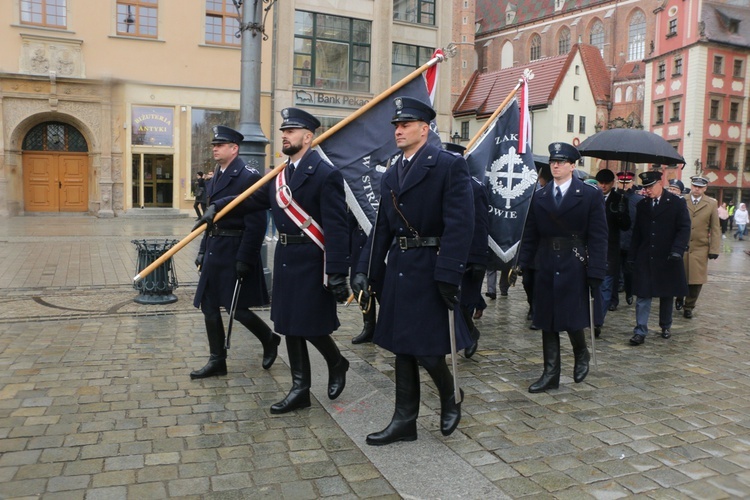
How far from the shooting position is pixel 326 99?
99.8ft

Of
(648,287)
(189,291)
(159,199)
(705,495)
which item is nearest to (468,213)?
(705,495)

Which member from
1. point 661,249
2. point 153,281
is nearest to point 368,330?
point 153,281

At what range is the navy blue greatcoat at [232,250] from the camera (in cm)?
554

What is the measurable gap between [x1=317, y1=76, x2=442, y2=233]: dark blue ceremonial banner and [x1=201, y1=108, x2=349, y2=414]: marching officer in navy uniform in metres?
0.68

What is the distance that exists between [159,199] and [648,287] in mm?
23219

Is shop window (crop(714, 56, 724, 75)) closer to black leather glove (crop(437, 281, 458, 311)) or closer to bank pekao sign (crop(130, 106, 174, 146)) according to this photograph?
bank pekao sign (crop(130, 106, 174, 146))

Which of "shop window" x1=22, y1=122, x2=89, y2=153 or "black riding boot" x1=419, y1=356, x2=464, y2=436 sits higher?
"shop window" x1=22, y1=122, x2=89, y2=153

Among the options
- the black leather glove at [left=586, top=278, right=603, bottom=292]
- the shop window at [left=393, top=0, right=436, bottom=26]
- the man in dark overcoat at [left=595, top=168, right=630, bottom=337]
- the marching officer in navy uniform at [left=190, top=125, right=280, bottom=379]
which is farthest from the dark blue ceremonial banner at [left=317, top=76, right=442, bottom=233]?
the shop window at [left=393, top=0, right=436, bottom=26]

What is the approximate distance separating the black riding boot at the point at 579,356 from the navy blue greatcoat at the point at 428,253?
190 cm

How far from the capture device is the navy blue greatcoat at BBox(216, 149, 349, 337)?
4.78m

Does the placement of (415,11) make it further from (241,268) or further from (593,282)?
(241,268)

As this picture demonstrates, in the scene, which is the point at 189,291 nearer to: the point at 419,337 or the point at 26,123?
the point at 419,337

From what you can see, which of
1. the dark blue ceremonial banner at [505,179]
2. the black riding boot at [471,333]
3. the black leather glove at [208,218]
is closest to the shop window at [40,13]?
the dark blue ceremonial banner at [505,179]

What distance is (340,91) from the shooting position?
30.8m
